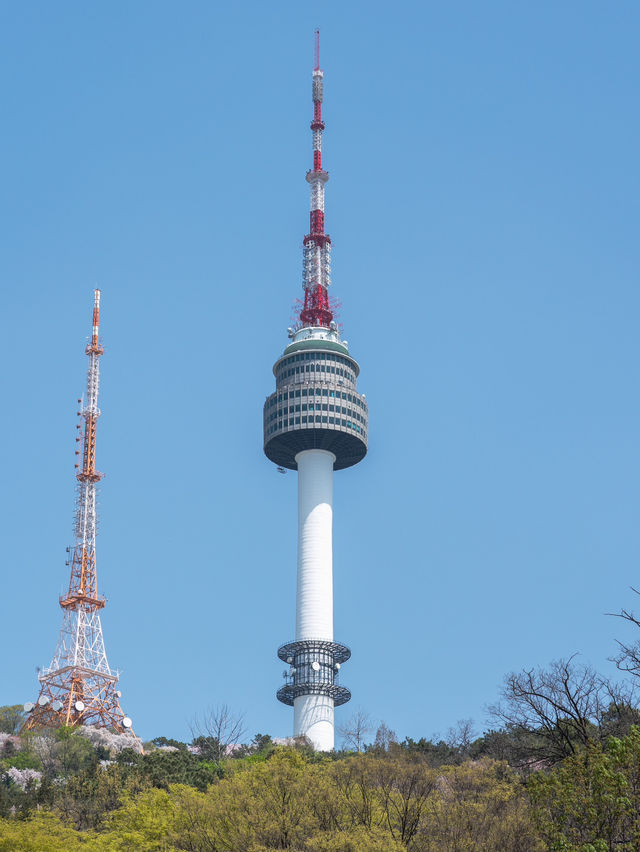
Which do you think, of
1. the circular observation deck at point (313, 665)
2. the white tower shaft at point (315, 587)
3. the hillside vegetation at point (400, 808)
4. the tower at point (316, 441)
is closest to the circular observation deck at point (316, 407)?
the tower at point (316, 441)

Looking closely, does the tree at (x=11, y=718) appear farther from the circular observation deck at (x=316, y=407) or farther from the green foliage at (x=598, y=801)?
the green foliage at (x=598, y=801)

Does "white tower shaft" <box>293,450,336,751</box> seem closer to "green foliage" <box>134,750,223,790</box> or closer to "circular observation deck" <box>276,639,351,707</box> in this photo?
"circular observation deck" <box>276,639,351,707</box>

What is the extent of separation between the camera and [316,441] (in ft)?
522

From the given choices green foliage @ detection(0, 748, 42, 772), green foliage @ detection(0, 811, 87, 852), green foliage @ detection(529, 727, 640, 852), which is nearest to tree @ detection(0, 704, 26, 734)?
green foliage @ detection(0, 748, 42, 772)

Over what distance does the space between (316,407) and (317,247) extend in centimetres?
2838

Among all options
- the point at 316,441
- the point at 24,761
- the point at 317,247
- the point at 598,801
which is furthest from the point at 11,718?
the point at 598,801

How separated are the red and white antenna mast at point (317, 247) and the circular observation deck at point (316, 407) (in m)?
5.94

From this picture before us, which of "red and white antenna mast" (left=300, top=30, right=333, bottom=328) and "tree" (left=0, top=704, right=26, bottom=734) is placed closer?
"tree" (left=0, top=704, right=26, bottom=734)

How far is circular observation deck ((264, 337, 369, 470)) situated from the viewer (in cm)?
15712

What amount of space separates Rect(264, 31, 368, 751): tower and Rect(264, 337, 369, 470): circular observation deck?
0.45ft

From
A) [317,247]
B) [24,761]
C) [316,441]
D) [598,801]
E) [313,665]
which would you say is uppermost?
[317,247]

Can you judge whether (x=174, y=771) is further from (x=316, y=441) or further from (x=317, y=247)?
(x=317, y=247)

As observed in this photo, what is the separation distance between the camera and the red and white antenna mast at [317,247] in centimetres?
16988

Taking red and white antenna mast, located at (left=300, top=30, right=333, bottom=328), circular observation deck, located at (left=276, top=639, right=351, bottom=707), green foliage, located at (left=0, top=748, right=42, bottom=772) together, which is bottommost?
green foliage, located at (left=0, top=748, right=42, bottom=772)
